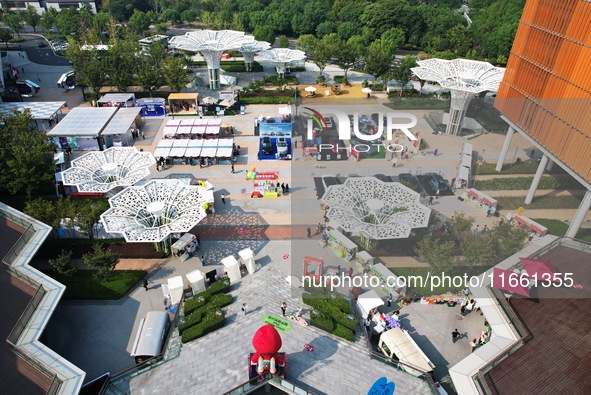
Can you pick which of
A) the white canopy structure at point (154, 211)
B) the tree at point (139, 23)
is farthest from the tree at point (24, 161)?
the tree at point (139, 23)

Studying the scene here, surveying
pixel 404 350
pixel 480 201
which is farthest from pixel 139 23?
pixel 404 350

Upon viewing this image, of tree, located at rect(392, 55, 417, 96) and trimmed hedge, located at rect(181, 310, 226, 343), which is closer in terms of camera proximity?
trimmed hedge, located at rect(181, 310, 226, 343)

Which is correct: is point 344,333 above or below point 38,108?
below

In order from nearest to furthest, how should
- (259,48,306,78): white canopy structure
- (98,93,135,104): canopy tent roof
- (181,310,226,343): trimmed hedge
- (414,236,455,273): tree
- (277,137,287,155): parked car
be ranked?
1. (181,310,226,343): trimmed hedge
2. (414,236,455,273): tree
3. (277,137,287,155): parked car
4. (98,93,135,104): canopy tent roof
5. (259,48,306,78): white canopy structure

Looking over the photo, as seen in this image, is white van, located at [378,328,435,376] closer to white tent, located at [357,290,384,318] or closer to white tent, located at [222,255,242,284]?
white tent, located at [357,290,384,318]

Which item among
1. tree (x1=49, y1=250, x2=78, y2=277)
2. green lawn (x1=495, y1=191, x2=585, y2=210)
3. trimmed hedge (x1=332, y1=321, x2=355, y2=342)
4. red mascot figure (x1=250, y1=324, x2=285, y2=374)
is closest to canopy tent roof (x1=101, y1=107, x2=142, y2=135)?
tree (x1=49, y1=250, x2=78, y2=277)

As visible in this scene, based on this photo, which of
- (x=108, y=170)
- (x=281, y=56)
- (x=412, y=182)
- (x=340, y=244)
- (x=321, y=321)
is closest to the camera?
(x=321, y=321)

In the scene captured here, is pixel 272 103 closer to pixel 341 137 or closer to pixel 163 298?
pixel 341 137

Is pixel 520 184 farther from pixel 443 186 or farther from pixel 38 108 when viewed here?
pixel 38 108
